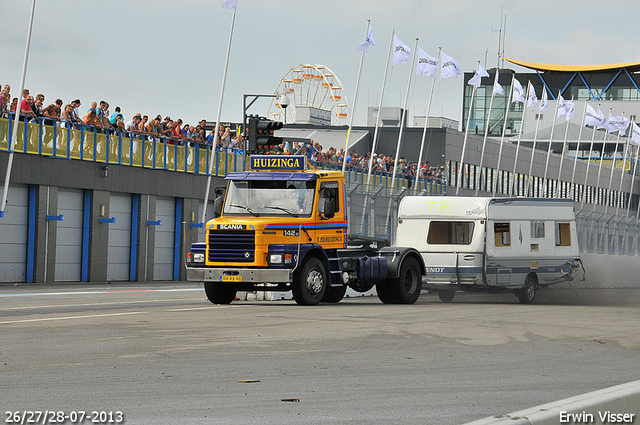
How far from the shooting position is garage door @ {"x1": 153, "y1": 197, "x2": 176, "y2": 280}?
44.0 m

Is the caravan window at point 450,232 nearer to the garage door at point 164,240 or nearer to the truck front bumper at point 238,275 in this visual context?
the truck front bumper at point 238,275

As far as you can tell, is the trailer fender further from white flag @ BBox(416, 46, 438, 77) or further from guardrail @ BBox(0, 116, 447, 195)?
white flag @ BBox(416, 46, 438, 77)

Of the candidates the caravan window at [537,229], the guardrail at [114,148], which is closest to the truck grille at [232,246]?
the caravan window at [537,229]

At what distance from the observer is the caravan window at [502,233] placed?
88.3ft

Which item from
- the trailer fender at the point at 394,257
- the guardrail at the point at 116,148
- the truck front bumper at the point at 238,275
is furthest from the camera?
the guardrail at the point at 116,148

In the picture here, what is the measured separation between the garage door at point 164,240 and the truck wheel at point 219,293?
21435 millimetres

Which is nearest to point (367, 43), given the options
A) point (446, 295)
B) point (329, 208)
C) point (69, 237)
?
point (69, 237)

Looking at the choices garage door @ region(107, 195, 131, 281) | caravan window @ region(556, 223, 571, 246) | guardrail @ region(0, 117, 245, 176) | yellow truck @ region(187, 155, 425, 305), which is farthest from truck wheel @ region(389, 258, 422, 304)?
garage door @ region(107, 195, 131, 281)

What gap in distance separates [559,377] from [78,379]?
194 inches

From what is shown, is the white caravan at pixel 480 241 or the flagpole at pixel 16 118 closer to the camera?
the white caravan at pixel 480 241

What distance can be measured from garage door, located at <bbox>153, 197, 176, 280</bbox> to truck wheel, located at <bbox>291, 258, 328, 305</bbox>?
74.9 feet

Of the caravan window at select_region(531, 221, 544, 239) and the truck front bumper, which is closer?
the truck front bumper

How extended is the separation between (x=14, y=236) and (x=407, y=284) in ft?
54.4

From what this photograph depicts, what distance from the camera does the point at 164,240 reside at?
4453 centimetres
